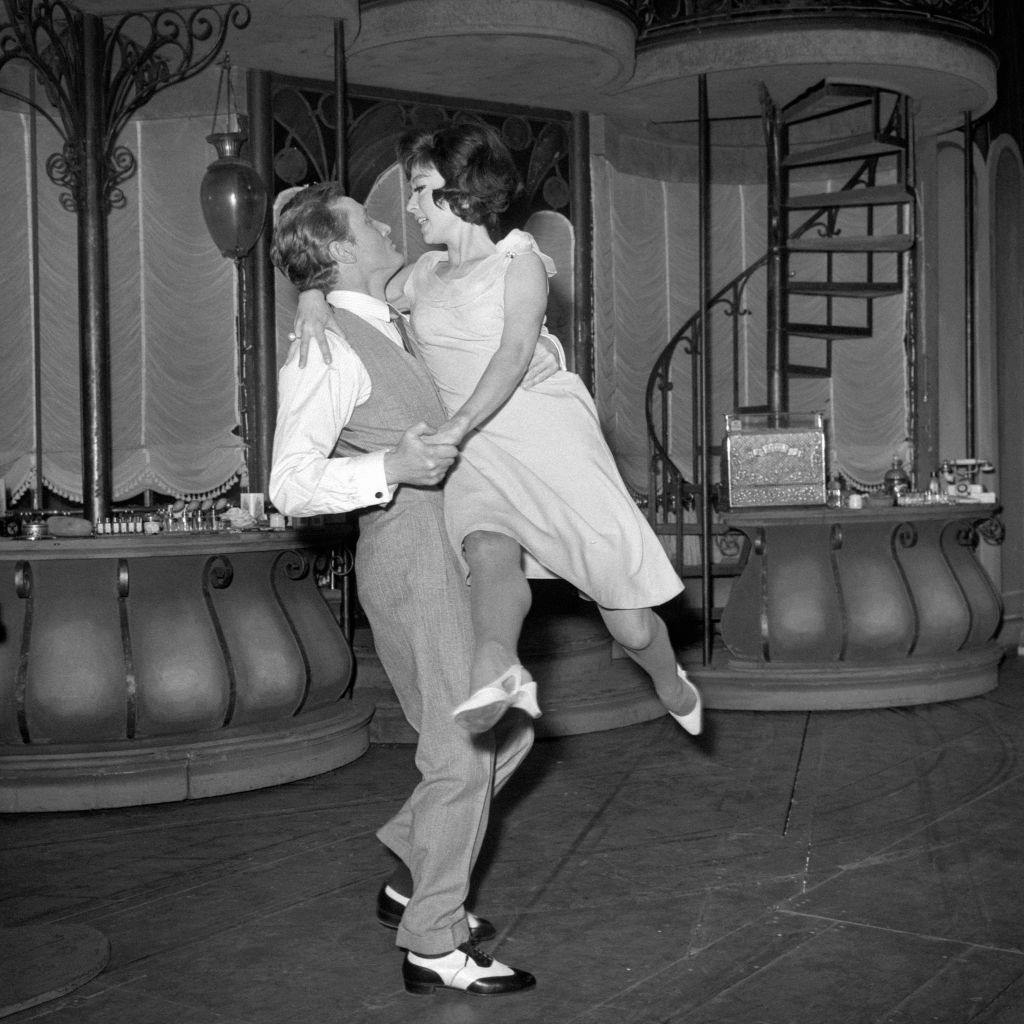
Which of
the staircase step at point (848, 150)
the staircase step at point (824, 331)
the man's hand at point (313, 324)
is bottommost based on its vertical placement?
the man's hand at point (313, 324)

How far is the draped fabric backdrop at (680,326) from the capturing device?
9.84 m

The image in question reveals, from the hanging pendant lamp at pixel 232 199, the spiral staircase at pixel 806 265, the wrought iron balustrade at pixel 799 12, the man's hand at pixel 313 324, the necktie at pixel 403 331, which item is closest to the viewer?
the man's hand at pixel 313 324

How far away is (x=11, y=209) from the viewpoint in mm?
8359

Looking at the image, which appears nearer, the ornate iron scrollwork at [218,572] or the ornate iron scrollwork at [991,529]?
the ornate iron scrollwork at [218,572]

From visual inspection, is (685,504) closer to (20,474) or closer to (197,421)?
(197,421)

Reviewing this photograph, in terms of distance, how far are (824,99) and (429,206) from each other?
547 cm

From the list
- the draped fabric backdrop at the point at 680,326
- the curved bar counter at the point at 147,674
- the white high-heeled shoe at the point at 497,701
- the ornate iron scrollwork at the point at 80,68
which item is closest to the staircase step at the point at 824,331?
the draped fabric backdrop at the point at 680,326

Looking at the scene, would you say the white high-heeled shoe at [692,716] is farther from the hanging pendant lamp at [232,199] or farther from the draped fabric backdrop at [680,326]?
the draped fabric backdrop at [680,326]

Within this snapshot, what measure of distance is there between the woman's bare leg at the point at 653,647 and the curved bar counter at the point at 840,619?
11.5ft

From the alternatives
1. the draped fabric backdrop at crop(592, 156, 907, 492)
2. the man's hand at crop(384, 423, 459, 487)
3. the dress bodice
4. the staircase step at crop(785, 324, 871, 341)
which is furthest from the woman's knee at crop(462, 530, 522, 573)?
the draped fabric backdrop at crop(592, 156, 907, 492)

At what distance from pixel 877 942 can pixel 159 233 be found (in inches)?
266

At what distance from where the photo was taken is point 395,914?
11.2ft

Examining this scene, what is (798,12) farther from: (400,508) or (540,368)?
(400,508)

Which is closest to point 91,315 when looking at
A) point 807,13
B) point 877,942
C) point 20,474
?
point 20,474
